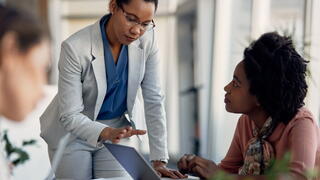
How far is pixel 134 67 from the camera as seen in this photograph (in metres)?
2.40

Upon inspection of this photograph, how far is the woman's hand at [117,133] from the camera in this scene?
2.04 metres

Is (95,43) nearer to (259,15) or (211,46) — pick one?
(259,15)

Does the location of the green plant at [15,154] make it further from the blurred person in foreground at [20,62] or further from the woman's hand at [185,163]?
the woman's hand at [185,163]

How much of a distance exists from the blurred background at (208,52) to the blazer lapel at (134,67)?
76.6 inches

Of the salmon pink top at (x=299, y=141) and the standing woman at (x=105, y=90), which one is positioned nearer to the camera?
the salmon pink top at (x=299, y=141)

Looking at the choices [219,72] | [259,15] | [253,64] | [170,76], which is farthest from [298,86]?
[170,76]

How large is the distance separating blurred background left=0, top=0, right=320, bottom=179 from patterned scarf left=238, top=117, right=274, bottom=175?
2.46m

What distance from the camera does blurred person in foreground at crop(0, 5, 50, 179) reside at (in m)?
1.20

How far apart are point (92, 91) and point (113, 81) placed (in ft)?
0.26

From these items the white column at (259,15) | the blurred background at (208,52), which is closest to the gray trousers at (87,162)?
the blurred background at (208,52)

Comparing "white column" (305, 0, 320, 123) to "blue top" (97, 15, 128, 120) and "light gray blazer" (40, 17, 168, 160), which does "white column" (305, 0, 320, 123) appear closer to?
"light gray blazer" (40, 17, 168, 160)

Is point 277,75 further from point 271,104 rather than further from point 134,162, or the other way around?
point 134,162

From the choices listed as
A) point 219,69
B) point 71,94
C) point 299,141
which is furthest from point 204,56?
point 299,141

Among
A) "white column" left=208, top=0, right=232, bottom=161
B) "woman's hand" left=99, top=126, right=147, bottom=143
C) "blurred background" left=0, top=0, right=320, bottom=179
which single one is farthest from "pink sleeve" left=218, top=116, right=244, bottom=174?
"white column" left=208, top=0, right=232, bottom=161
